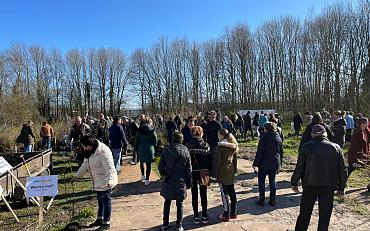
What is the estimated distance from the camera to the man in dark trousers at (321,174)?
5.25 meters

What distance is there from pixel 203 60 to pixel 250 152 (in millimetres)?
41639

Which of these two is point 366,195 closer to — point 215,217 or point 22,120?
point 215,217

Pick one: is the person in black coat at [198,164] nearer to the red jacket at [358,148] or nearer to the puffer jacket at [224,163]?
the puffer jacket at [224,163]

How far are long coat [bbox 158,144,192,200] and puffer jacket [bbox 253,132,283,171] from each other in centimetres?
206

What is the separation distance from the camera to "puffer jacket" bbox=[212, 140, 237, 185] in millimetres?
6461

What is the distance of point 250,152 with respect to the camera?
1628 cm

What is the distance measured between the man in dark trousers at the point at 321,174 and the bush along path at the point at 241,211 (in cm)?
96

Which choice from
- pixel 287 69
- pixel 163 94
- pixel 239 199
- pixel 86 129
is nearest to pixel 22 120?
pixel 86 129

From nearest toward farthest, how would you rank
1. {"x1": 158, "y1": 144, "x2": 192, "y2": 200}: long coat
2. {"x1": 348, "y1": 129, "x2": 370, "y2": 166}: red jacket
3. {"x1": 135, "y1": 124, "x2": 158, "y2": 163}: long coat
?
{"x1": 158, "y1": 144, "x2": 192, "y2": 200}: long coat → {"x1": 348, "y1": 129, "x2": 370, "y2": 166}: red jacket → {"x1": 135, "y1": 124, "x2": 158, "y2": 163}: long coat

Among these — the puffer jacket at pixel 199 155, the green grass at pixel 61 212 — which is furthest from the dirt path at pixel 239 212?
the puffer jacket at pixel 199 155

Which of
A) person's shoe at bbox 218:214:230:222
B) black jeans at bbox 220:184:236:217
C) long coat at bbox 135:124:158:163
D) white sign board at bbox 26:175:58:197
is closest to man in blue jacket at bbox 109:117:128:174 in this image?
long coat at bbox 135:124:158:163

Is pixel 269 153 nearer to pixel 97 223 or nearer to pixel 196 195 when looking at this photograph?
pixel 196 195

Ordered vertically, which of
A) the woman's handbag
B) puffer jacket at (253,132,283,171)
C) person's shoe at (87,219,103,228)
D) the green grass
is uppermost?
puffer jacket at (253,132,283,171)

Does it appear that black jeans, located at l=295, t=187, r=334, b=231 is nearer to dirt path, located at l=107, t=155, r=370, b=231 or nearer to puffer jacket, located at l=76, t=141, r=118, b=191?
dirt path, located at l=107, t=155, r=370, b=231
